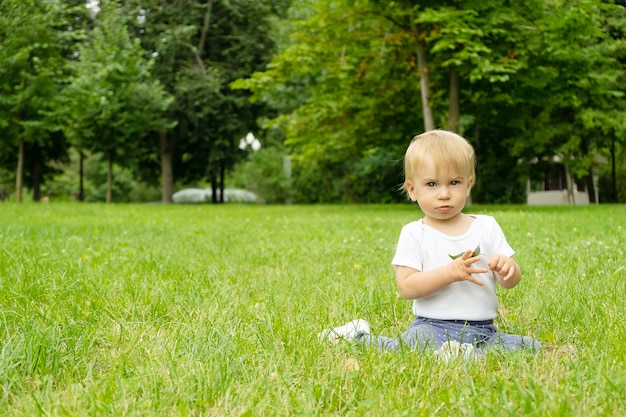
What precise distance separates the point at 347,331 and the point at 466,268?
69 cm

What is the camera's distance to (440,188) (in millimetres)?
3051

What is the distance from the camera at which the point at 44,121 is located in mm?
25109

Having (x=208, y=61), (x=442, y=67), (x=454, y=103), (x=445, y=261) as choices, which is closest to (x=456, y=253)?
(x=445, y=261)

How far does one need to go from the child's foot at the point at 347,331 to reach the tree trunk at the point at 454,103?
1557 cm

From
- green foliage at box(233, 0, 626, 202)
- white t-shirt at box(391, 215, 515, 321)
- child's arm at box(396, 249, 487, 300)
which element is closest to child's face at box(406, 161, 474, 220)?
white t-shirt at box(391, 215, 515, 321)

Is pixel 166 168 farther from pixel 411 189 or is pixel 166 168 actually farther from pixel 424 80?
pixel 411 189

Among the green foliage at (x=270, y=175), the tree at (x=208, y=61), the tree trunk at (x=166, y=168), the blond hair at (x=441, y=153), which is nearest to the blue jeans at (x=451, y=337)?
the blond hair at (x=441, y=153)

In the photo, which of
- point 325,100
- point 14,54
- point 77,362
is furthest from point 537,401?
point 14,54

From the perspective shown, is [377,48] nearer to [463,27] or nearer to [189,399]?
[463,27]

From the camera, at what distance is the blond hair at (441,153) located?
3020 mm

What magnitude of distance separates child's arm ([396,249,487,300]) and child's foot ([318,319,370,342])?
27cm

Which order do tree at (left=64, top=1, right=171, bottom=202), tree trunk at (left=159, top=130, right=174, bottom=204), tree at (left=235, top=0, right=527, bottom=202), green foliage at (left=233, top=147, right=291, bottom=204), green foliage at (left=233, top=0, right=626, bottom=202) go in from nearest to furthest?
tree at (left=235, top=0, right=527, bottom=202) < green foliage at (left=233, top=0, right=626, bottom=202) < tree at (left=64, top=1, right=171, bottom=202) < tree trunk at (left=159, top=130, right=174, bottom=204) < green foliage at (left=233, top=147, right=291, bottom=204)

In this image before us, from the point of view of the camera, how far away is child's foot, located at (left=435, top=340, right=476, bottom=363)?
8.98ft

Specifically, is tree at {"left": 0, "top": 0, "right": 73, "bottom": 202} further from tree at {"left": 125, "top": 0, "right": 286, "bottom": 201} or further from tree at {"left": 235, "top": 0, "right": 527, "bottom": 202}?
tree at {"left": 235, "top": 0, "right": 527, "bottom": 202}
